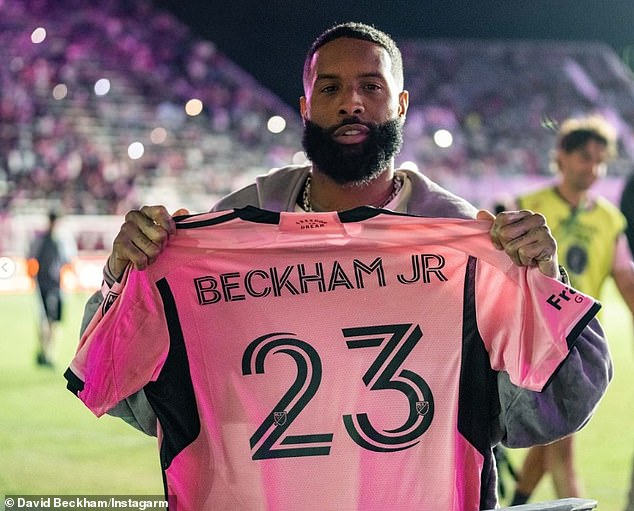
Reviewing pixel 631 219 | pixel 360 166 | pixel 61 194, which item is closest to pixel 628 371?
pixel 631 219

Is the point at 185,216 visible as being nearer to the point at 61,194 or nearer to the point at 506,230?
the point at 506,230

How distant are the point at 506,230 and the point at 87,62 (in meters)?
13.2

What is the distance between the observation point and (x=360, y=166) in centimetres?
212

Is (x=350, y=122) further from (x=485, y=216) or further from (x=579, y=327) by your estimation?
(x=579, y=327)

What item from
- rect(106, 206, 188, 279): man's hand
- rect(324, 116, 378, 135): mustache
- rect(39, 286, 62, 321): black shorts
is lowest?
rect(39, 286, 62, 321): black shorts

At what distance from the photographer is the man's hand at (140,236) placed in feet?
6.13

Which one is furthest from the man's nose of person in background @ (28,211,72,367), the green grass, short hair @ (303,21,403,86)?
person in background @ (28,211,72,367)

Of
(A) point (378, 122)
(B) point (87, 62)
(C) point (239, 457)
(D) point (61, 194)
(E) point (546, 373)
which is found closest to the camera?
(E) point (546, 373)

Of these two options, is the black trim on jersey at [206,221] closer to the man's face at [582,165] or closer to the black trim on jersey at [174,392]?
the black trim on jersey at [174,392]

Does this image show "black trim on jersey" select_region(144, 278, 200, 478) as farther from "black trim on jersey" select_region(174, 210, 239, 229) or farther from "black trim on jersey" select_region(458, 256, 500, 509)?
"black trim on jersey" select_region(458, 256, 500, 509)

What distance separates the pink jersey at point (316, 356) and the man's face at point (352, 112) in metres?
0.21

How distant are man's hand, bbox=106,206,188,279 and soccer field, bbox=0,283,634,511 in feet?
9.07

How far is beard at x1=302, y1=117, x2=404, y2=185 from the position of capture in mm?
2109

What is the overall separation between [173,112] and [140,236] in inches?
532
